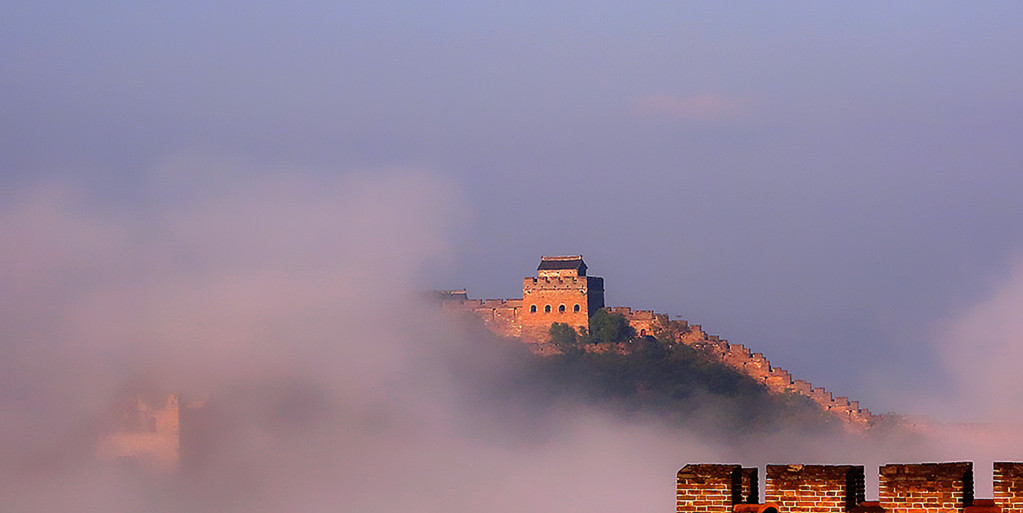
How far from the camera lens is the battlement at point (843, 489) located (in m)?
15.7

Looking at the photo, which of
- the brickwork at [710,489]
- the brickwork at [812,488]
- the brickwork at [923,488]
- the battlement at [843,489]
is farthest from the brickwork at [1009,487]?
the brickwork at [710,489]

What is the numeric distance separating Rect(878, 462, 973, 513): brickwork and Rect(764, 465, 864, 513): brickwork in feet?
0.97

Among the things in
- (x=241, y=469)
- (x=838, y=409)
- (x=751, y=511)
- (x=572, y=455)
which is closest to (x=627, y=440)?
(x=572, y=455)

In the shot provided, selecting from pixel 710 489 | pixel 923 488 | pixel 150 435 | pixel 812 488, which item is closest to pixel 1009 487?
pixel 923 488

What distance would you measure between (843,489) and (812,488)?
9.0 inches

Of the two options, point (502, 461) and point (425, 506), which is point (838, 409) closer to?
point (502, 461)

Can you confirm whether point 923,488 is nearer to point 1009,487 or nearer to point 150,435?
point 1009,487

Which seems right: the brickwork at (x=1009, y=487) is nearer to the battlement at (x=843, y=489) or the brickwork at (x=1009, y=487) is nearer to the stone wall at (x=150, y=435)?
the battlement at (x=843, y=489)

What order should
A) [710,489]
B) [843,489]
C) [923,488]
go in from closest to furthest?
[923,488] < [843,489] < [710,489]

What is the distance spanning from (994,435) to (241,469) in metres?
58.2

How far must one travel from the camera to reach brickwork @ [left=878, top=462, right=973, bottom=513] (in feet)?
51.5

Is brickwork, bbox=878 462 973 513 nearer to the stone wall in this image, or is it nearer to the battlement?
the battlement

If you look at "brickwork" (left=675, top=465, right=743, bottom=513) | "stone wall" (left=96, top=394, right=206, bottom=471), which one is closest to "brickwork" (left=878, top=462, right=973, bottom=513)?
"brickwork" (left=675, top=465, right=743, bottom=513)

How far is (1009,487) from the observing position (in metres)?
15.6
